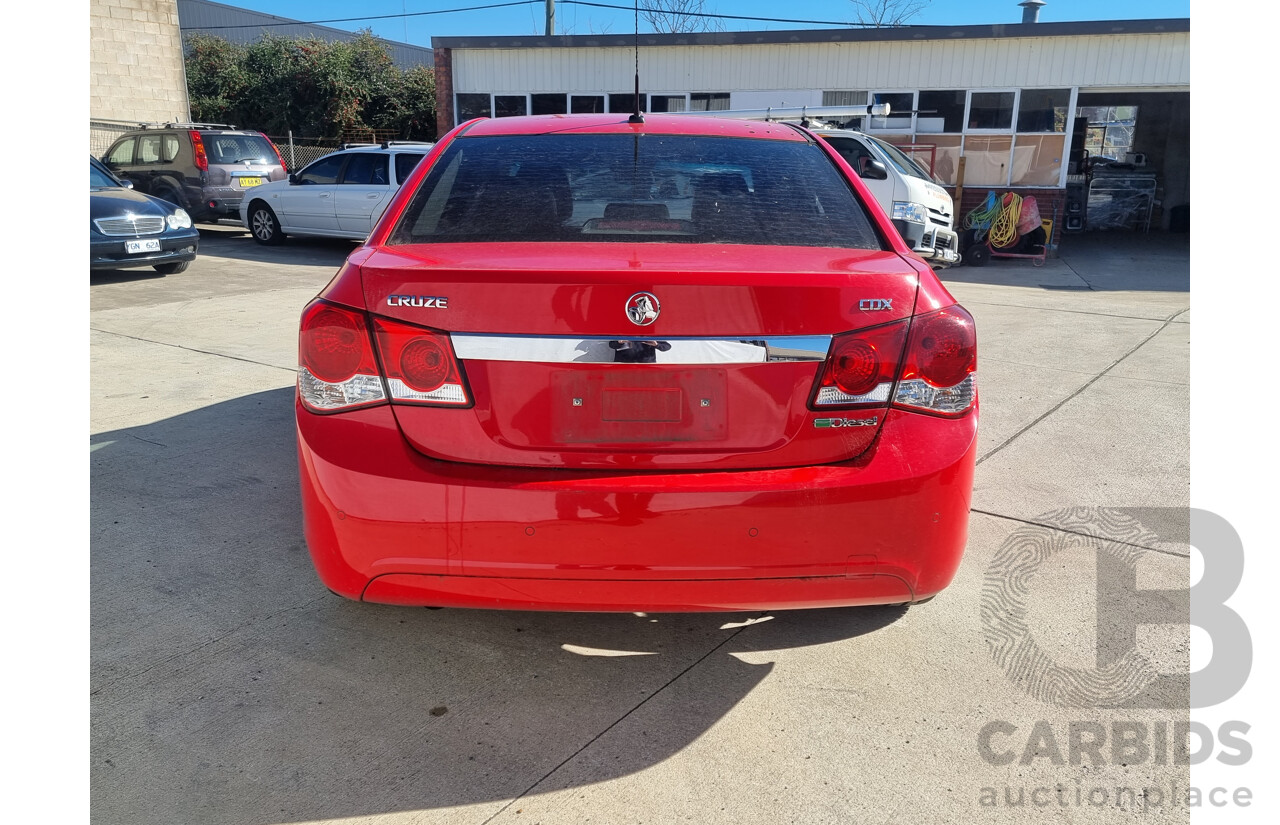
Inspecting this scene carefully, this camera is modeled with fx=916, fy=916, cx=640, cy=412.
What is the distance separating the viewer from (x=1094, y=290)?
12031mm

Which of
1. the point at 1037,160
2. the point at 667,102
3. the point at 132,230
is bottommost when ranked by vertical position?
the point at 132,230

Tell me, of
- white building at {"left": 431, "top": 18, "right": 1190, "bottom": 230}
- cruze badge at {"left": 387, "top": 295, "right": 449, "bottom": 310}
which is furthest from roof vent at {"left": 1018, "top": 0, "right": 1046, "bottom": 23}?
cruze badge at {"left": 387, "top": 295, "right": 449, "bottom": 310}

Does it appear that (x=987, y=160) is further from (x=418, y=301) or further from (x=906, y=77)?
(x=418, y=301)

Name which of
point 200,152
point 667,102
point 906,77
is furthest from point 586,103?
point 200,152

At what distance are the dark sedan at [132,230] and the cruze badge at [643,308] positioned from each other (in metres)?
9.98

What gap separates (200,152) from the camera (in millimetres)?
15109

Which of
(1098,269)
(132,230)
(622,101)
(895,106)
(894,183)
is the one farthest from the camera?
(622,101)

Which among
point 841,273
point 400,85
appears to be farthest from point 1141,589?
point 400,85

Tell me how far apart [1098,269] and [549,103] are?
440 inches

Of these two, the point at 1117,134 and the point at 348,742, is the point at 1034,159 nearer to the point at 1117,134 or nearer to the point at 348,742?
the point at 1117,134

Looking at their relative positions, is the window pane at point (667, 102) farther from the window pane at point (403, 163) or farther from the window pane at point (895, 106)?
the window pane at point (403, 163)

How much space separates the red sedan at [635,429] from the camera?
2217 mm

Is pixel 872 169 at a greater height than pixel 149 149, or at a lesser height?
lesser

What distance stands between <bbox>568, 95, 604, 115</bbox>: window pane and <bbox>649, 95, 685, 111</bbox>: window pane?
106 cm
